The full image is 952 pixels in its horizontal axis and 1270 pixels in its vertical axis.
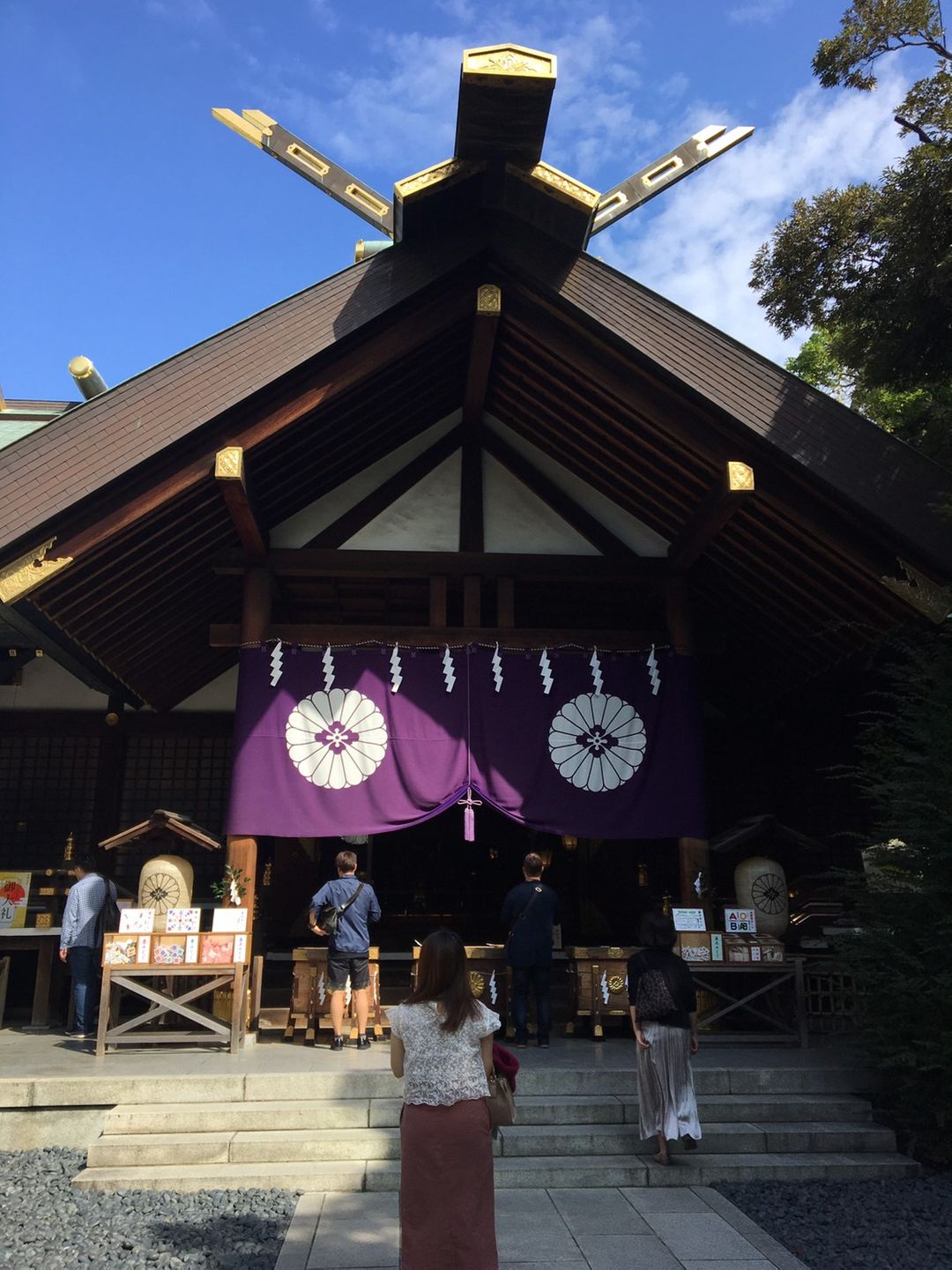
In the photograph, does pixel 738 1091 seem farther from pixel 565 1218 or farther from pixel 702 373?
pixel 702 373

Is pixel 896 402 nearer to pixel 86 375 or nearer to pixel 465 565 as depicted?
pixel 465 565

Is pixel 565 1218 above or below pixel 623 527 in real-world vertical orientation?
below

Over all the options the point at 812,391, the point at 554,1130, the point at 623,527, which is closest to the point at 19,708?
the point at 623,527

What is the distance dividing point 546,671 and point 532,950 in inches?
97.5

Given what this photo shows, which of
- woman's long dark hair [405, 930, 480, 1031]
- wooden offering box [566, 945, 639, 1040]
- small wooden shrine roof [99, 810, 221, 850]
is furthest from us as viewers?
small wooden shrine roof [99, 810, 221, 850]

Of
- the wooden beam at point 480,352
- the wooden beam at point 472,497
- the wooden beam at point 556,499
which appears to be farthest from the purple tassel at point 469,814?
the wooden beam at point 480,352

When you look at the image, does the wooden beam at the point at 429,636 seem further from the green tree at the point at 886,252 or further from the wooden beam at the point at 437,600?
the green tree at the point at 886,252

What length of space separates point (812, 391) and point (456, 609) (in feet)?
16.7

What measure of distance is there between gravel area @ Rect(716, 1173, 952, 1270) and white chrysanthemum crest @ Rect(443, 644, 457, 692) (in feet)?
14.5

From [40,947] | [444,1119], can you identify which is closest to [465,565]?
[40,947]

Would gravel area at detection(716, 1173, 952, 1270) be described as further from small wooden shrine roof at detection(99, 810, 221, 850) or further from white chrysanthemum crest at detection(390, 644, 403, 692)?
small wooden shrine roof at detection(99, 810, 221, 850)

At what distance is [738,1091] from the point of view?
19.8 feet

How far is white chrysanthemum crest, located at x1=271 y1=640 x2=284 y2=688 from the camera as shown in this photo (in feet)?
27.0

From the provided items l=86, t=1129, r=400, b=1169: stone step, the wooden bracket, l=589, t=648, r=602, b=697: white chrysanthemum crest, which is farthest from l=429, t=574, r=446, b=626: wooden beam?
l=86, t=1129, r=400, b=1169: stone step
